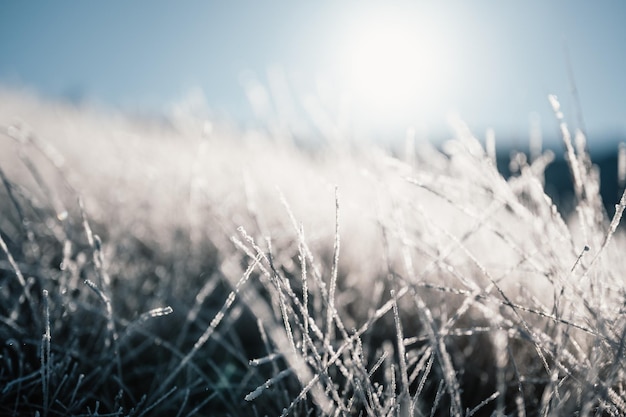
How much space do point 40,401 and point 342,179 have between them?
41.5 inches

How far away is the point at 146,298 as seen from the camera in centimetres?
117

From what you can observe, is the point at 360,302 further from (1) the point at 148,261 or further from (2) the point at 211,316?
(1) the point at 148,261

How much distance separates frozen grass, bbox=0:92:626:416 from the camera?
0.60 metres

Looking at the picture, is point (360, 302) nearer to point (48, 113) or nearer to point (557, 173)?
point (48, 113)

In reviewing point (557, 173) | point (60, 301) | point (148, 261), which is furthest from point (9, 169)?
point (557, 173)

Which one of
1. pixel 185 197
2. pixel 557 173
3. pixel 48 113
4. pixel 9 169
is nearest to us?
pixel 185 197

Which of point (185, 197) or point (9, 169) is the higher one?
point (9, 169)

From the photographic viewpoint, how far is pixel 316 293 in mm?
960

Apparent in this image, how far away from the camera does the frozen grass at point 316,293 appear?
596 mm

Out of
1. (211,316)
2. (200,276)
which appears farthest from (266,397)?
(200,276)

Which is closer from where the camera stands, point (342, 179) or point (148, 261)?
point (148, 261)

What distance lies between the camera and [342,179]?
1.54 metres

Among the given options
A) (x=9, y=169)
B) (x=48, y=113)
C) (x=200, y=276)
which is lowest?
(x=200, y=276)

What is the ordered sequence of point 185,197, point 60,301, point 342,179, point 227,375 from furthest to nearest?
point 185,197
point 342,179
point 227,375
point 60,301
